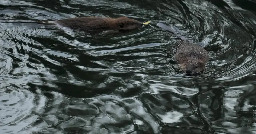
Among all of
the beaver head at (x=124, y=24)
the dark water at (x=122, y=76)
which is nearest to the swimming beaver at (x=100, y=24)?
the beaver head at (x=124, y=24)

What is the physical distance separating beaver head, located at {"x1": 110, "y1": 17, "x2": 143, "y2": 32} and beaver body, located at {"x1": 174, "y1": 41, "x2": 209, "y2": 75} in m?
1.04

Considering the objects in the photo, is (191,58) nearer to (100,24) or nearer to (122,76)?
(122,76)

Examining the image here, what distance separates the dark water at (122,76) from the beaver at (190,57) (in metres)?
0.12

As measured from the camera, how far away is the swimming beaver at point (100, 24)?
7008 mm

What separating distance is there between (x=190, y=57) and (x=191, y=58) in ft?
0.15

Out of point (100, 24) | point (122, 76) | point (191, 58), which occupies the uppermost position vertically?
point (100, 24)

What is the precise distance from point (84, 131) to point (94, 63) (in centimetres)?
163

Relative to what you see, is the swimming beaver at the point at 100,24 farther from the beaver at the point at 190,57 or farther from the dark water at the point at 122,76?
the beaver at the point at 190,57

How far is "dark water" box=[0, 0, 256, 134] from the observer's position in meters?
4.86

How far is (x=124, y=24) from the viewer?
285 inches

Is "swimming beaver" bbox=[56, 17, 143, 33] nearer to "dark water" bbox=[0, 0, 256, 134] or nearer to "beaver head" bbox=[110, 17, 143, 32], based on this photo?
"beaver head" bbox=[110, 17, 143, 32]

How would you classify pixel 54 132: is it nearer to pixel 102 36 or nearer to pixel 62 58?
pixel 62 58

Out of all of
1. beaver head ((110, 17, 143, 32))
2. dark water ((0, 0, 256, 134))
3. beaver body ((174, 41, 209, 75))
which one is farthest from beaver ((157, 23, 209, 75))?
beaver head ((110, 17, 143, 32))

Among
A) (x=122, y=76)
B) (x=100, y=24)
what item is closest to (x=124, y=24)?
(x=100, y=24)
